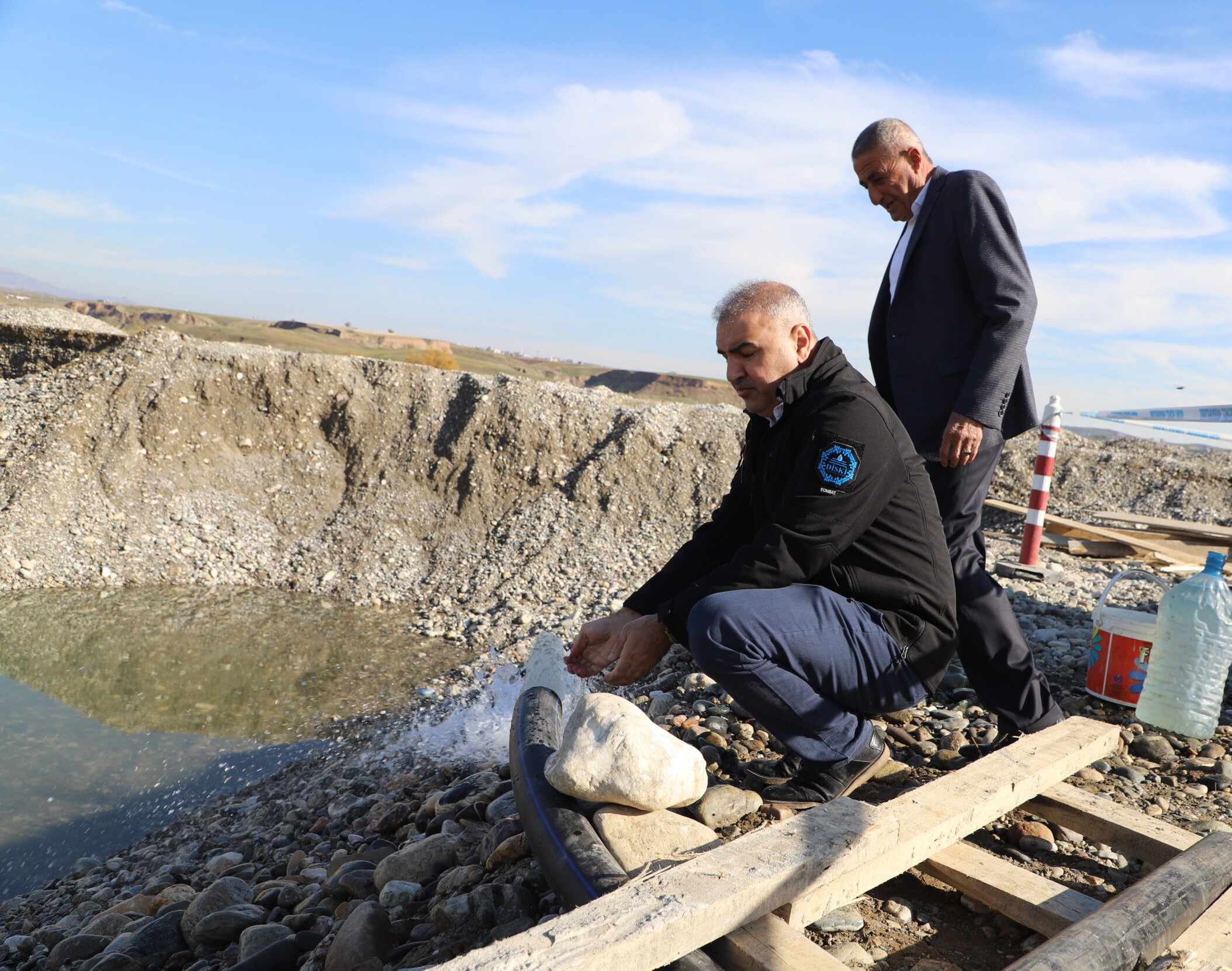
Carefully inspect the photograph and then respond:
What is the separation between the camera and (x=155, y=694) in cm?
A: 666

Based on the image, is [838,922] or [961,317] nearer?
[838,922]

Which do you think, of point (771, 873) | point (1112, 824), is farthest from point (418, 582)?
point (771, 873)

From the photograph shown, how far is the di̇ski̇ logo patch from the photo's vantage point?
2.39 m

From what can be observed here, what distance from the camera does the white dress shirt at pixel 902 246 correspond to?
10.6 ft

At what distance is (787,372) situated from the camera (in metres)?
2.63

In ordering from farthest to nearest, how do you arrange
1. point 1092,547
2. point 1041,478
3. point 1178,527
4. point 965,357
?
point 1178,527, point 1092,547, point 1041,478, point 965,357

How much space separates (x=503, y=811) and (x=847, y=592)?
5.17ft

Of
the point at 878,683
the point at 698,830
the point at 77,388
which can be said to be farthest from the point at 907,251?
the point at 77,388

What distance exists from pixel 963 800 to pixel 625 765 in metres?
1.01

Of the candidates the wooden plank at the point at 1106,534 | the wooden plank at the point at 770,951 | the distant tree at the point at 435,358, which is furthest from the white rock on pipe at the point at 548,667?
the distant tree at the point at 435,358

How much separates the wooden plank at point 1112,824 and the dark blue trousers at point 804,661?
613 millimetres

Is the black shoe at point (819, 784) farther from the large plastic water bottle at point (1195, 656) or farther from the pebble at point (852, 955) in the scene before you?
the large plastic water bottle at point (1195, 656)

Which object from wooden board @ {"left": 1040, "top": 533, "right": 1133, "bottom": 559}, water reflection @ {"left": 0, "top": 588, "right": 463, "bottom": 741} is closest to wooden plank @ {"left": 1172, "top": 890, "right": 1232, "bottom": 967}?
water reflection @ {"left": 0, "top": 588, "right": 463, "bottom": 741}

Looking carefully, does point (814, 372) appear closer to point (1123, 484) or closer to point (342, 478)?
point (342, 478)
